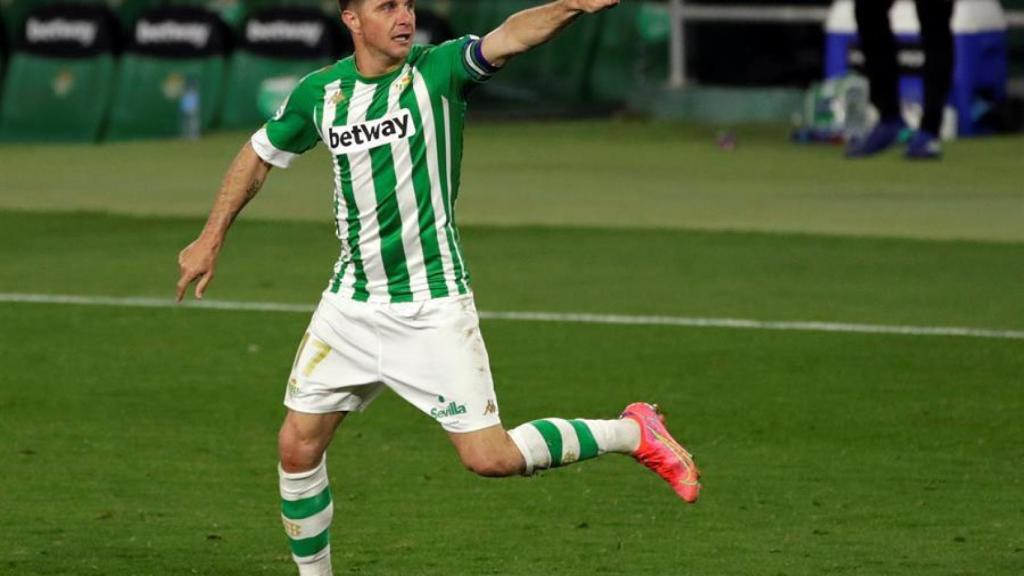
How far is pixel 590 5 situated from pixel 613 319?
6.97 meters

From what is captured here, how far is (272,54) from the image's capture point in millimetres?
25469

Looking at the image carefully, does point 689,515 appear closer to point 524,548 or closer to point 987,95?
point 524,548

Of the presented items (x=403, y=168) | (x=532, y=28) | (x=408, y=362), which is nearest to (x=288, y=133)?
(x=403, y=168)

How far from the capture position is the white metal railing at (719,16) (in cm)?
2650

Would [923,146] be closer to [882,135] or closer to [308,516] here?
[882,135]

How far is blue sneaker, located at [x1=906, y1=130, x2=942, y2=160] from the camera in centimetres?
2208

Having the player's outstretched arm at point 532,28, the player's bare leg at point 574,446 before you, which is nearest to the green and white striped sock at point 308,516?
the player's bare leg at point 574,446

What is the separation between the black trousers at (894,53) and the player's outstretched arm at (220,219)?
12738 millimetres

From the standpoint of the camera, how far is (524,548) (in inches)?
326

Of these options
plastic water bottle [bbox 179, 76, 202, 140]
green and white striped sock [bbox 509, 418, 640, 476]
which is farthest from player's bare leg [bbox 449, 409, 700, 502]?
plastic water bottle [bbox 179, 76, 202, 140]

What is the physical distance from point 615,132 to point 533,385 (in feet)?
47.2

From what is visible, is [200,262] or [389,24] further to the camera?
[200,262]

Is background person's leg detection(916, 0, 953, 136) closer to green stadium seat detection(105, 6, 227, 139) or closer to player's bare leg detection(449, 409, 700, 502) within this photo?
green stadium seat detection(105, 6, 227, 139)

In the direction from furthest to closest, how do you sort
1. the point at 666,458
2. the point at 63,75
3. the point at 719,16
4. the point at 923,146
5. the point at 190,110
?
the point at 719,16, the point at 63,75, the point at 190,110, the point at 923,146, the point at 666,458
